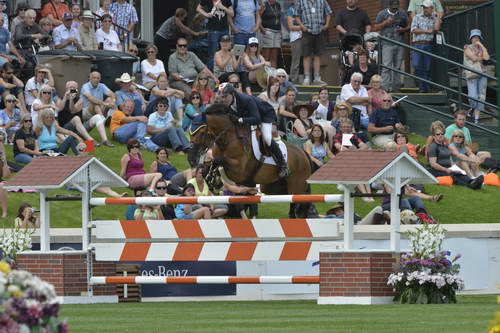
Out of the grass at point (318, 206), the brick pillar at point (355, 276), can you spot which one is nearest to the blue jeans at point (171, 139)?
the grass at point (318, 206)

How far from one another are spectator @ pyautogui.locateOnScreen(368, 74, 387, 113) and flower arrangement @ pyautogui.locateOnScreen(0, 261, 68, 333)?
20310mm

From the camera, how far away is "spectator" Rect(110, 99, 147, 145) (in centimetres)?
2600

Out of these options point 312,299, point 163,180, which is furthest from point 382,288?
point 163,180

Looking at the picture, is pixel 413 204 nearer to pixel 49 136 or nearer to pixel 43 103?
pixel 49 136

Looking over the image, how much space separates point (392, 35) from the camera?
30.8 m

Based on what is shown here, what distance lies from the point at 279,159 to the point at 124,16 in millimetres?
10057

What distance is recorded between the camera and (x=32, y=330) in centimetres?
728

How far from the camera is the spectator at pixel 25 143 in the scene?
2370cm

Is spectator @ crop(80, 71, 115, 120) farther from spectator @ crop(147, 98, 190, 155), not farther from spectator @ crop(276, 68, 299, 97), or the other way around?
spectator @ crop(276, 68, 299, 97)

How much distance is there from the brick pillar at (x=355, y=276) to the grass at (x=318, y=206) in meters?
7.51

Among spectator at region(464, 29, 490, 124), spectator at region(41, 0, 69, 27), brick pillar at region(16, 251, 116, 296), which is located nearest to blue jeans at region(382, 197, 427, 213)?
spectator at region(464, 29, 490, 124)

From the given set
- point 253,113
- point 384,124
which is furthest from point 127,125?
point 253,113

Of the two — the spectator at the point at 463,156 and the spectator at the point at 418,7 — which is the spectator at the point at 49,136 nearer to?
the spectator at the point at 463,156

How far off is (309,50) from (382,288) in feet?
49.3
